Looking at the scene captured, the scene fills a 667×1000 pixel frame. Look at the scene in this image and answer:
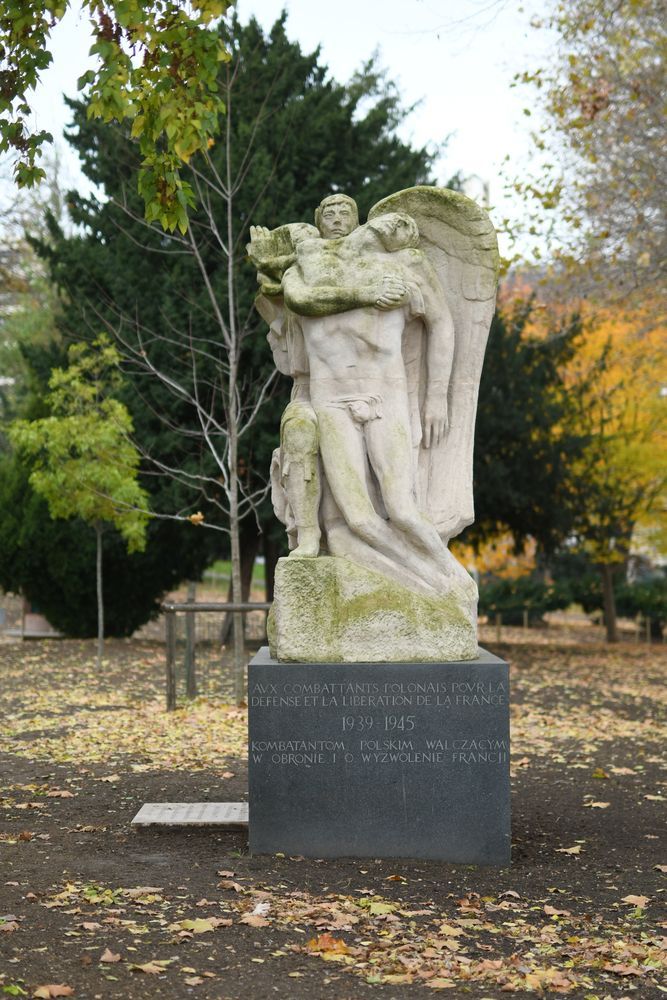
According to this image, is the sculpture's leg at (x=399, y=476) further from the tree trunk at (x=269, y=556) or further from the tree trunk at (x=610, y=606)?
the tree trunk at (x=610, y=606)

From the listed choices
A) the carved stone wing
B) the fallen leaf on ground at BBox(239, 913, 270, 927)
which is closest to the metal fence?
the carved stone wing

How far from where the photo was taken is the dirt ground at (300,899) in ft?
14.6

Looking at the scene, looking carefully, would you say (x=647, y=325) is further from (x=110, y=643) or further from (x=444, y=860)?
(x=444, y=860)

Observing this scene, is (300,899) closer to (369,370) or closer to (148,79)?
(369,370)

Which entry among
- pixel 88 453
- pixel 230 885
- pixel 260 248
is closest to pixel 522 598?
pixel 88 453

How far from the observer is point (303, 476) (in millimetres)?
6555

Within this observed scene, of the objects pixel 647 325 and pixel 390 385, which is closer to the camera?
pixel 390 385

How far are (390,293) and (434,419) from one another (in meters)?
0.80

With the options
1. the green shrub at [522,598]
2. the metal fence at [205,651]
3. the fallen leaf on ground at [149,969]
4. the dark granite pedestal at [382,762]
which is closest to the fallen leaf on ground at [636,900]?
the dark granite pedestal at [382,762]

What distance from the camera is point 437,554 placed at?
6.57 meters

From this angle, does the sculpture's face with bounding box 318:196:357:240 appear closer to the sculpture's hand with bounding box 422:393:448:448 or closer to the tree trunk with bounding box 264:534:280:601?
the sculpture's hand with bounding box 422:393:448:448

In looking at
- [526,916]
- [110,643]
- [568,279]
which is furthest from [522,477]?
[526,916]

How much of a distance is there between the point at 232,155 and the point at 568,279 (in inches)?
198

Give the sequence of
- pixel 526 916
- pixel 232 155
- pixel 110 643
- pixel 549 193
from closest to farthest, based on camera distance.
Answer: pixel 526 916
pixel 549 193
pixel 232 155
pixel 110 643
